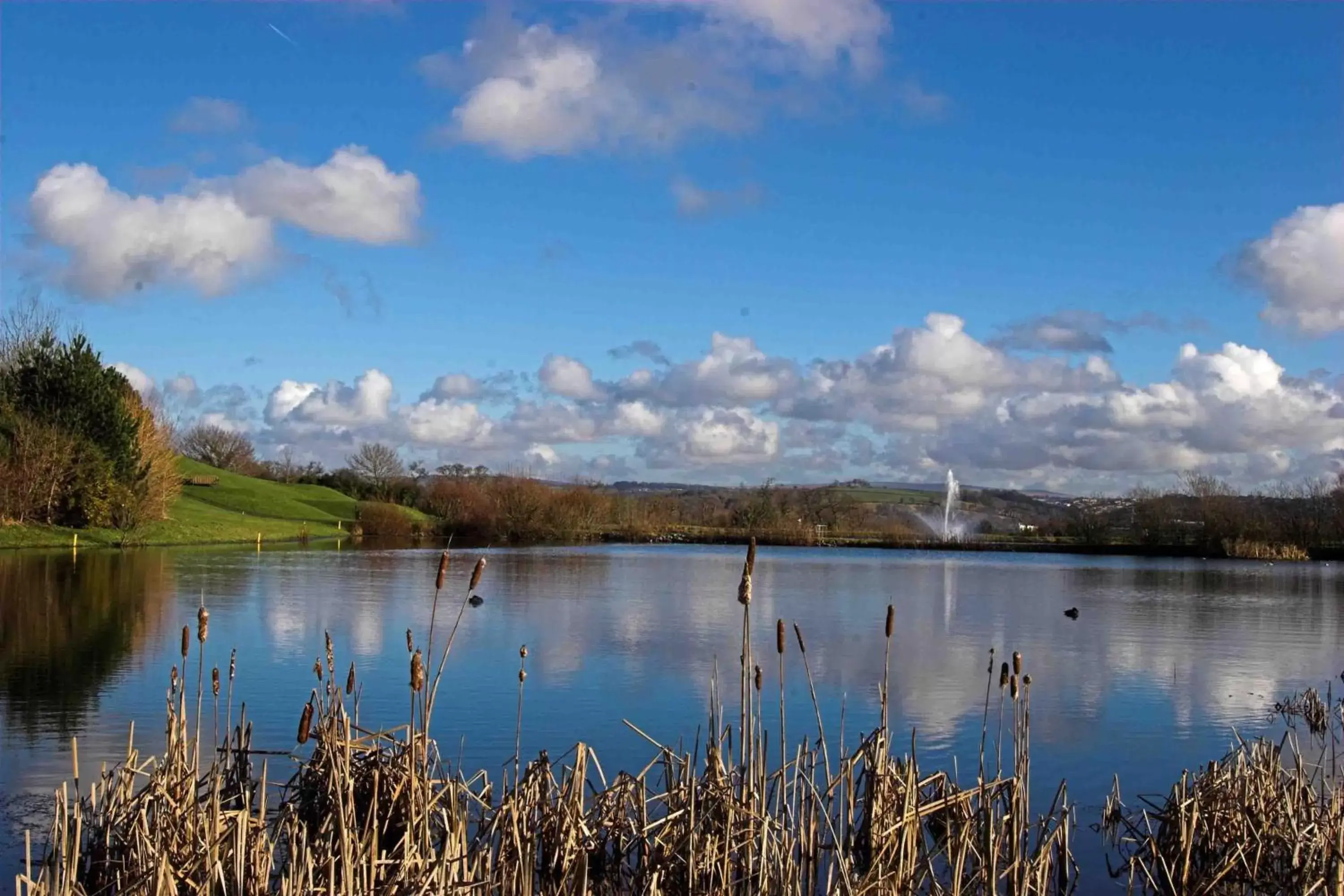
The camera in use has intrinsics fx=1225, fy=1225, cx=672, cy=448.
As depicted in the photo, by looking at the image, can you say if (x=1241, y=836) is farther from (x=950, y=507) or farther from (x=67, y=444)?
(x=950, y=507)

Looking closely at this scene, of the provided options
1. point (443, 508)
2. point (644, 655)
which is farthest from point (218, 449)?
point (644, 655)

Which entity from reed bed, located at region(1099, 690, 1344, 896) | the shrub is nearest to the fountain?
the shrub

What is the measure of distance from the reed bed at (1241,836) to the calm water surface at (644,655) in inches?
19.9

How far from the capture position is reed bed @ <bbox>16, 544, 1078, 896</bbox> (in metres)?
6.06

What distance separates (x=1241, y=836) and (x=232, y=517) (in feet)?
200

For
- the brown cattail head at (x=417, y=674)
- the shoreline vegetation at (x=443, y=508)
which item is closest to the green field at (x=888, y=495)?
the shoreline vegetation at (x=443, y=508)

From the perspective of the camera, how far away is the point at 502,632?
861 inches

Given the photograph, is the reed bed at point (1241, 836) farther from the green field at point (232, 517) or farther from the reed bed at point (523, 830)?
the green field at point (232, 517)

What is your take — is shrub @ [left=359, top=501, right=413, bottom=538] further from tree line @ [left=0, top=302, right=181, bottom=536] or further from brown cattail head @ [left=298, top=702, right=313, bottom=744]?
brown cattail head @ [left=298, top=702, right=313, bottom=744]

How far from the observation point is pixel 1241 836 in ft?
26.4

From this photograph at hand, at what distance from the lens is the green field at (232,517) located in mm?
45812

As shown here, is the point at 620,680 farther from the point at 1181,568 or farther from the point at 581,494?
the point at 581,494

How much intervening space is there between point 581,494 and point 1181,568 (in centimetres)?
3373

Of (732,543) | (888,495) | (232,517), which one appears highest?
(888,495)
